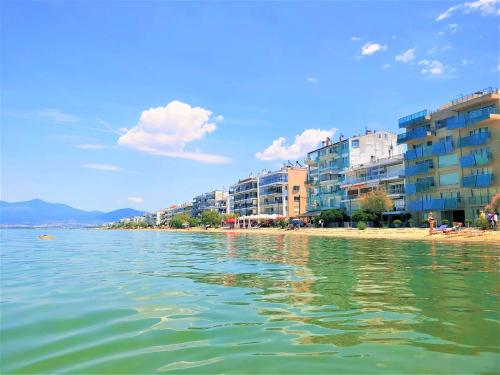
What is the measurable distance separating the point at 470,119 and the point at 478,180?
24.4 ft

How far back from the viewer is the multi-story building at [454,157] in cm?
5078

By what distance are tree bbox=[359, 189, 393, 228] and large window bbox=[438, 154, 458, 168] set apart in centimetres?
847

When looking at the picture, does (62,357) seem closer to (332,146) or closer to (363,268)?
(363,268)

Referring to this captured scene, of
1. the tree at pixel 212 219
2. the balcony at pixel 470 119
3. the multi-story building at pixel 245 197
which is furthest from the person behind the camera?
the multi-story building at pixel 245 197

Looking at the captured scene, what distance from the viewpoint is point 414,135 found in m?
62.4

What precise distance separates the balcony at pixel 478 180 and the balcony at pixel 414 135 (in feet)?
31.9

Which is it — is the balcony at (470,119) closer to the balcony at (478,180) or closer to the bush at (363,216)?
the balcony at (478,180)

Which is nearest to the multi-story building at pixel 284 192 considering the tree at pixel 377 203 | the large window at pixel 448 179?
the tree at pixel 377 203

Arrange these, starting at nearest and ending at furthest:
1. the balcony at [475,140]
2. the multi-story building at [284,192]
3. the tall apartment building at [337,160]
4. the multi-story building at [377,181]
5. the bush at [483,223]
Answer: the bush at [483,223] → the balcony at [475,140] → the multi-story building at [377,181] → the tall apartment building at [337,160] → the multi-story building at [284,192]

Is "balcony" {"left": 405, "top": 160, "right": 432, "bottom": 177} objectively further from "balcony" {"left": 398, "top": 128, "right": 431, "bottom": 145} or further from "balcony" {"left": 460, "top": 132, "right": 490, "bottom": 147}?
"balcony" {"left": 460, "top": 132, "right": 490, "bottom": 147}

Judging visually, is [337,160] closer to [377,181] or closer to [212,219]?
[377,181]

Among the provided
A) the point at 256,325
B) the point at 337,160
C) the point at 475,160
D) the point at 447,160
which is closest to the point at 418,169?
the point at 447,160

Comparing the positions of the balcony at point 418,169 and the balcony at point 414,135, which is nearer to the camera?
the balcony at point 418,169

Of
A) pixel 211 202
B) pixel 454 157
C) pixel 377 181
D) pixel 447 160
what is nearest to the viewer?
pixel 454 157
